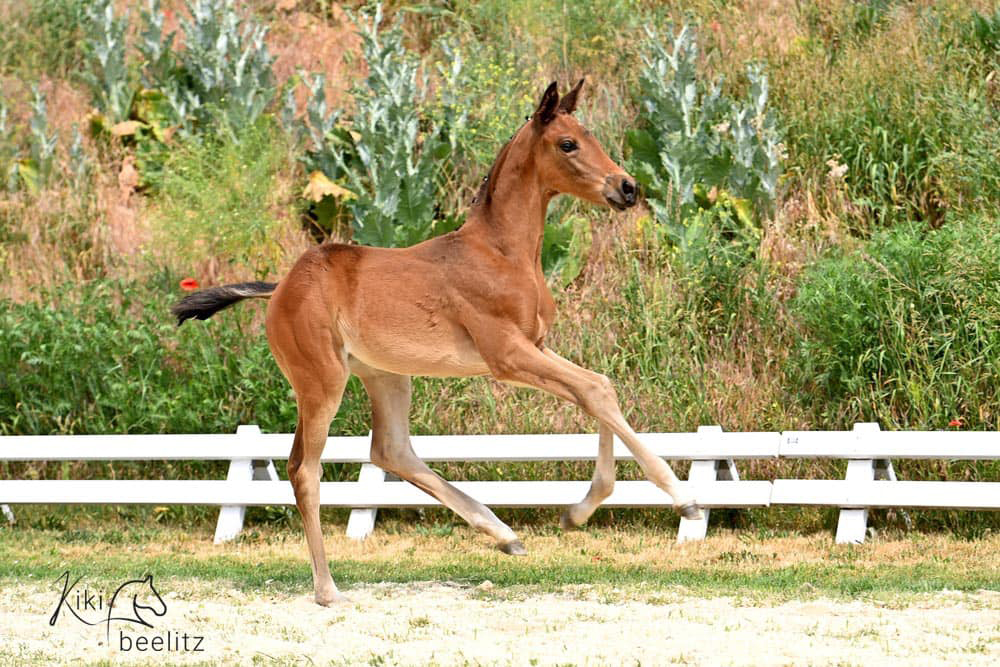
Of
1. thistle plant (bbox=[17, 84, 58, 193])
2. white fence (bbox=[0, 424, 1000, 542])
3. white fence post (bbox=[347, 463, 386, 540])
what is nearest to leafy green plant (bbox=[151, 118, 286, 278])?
thistle plant (bbox=[17, 84, 58, 193])

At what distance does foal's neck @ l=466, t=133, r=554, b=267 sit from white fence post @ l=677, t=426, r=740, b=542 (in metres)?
2.92

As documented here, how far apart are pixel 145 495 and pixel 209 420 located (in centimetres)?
119

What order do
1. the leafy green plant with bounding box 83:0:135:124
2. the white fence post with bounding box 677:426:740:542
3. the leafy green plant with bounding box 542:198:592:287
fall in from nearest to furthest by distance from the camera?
the white fence post with bounding box 677:426:740:542, the leafy green plant with bounding box 542:198:592:287, the leafy green plant with bounding box 83:0:135:124

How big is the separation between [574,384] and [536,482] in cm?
335

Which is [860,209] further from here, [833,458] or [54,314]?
[54,314]

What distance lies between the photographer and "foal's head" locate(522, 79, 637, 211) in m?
6.82

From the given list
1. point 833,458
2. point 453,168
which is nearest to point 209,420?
point 453,168

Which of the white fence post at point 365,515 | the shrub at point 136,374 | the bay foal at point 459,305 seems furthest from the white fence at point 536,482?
the bay foal at point 459,305

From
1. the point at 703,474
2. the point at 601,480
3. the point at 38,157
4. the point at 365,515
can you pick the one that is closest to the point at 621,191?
the point at 601,480

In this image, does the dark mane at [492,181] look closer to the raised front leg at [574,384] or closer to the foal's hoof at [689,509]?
the raised front leg at [574,384]

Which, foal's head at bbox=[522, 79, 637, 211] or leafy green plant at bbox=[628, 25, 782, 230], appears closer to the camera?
foal's head at bbox=[522, 79, 637, 211]

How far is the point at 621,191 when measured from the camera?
6.79 meters

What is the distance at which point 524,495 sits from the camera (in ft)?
32.0

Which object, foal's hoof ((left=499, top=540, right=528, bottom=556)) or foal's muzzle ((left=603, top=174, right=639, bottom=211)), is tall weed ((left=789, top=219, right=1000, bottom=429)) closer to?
foal's hoof ((left=499, top=540, right=528, bottom=556))
